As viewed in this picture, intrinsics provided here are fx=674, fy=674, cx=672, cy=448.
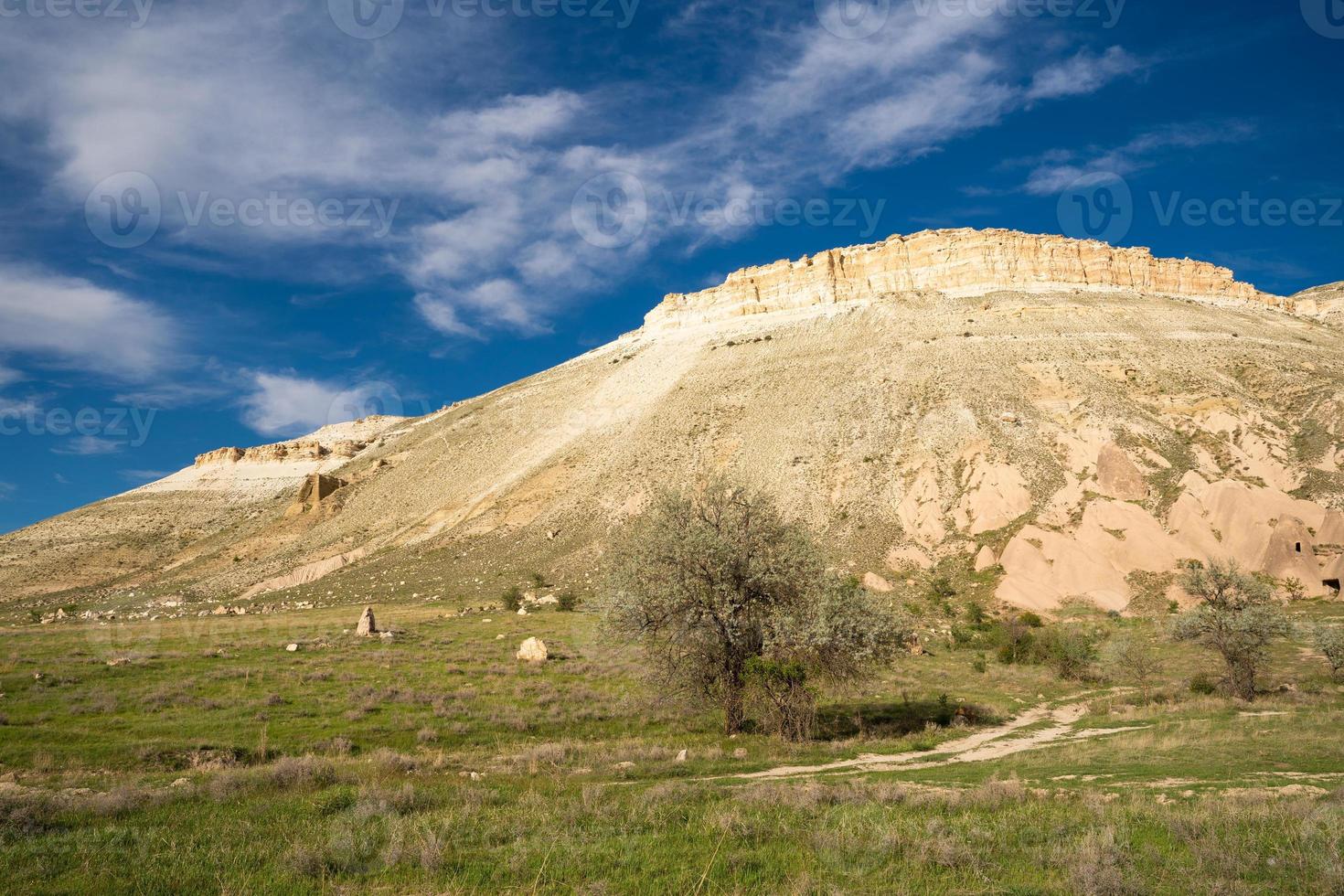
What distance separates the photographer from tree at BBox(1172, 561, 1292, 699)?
25656 millimetres

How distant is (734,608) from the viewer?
20.8 meters

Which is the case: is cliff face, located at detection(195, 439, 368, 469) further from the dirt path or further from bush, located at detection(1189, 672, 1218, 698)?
bush, located at detection(1189, 672, 1218, 698)

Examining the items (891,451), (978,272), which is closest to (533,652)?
(891,451)

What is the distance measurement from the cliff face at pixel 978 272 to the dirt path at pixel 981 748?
74.2 m

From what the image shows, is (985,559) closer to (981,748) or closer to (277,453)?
(981,748)

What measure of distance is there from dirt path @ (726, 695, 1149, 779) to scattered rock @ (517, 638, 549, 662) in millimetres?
15617

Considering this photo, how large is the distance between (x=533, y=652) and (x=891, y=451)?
132 ft

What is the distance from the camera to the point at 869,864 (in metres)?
8.06

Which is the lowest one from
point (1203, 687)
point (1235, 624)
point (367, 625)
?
point (1203, 687)

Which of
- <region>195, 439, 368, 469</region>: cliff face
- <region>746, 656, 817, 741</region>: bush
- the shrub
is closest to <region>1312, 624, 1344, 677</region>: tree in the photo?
the shrub

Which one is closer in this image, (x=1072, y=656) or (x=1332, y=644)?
(x=1332, y=644)

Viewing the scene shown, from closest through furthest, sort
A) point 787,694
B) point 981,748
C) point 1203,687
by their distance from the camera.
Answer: point 981,748
point 787,694
point 1203,687

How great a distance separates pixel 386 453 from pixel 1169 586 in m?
90.3

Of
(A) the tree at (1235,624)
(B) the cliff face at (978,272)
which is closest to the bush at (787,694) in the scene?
(A) the tree at (1235,624)
